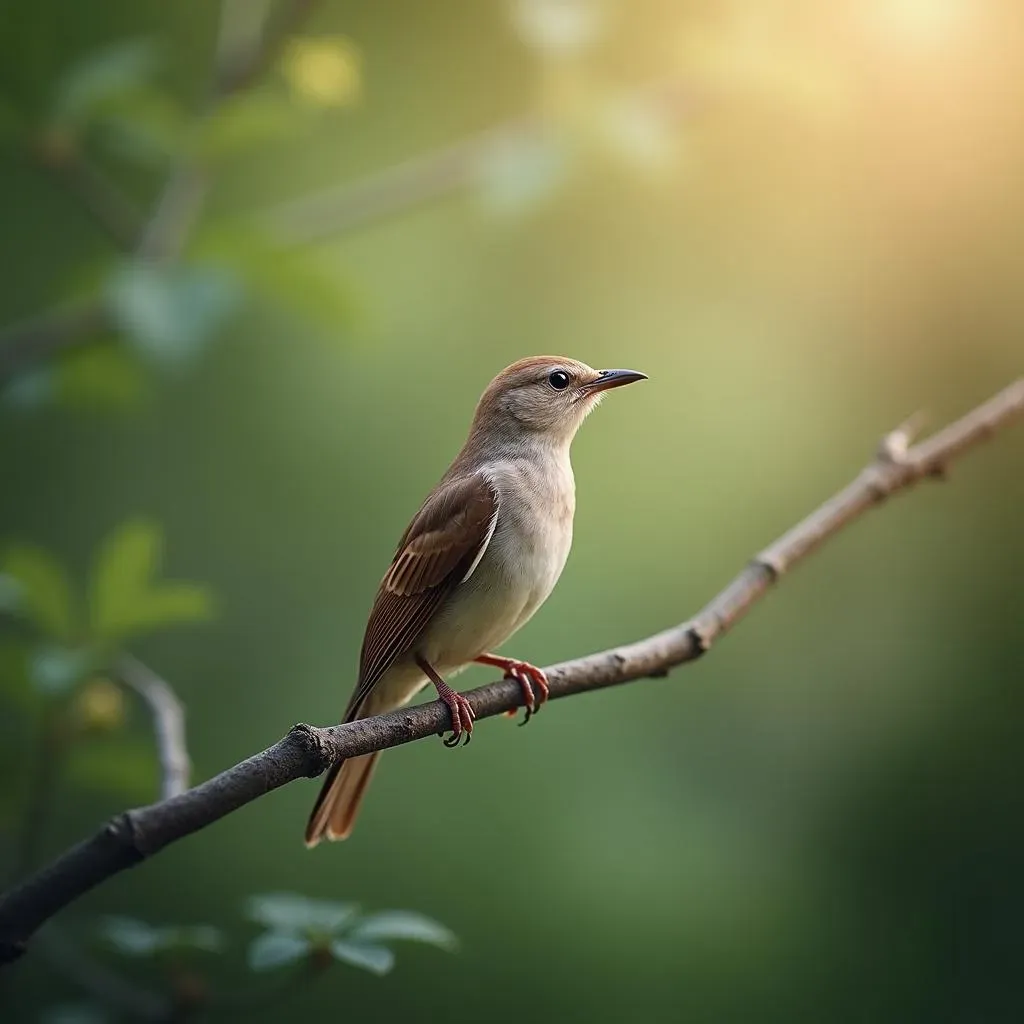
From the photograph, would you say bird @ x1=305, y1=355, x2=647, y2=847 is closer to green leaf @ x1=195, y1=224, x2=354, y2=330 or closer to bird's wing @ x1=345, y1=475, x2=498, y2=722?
bird's wing @ x1=345, y1=475, x2=498, y2=722

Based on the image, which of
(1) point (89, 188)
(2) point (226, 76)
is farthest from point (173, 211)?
(2) point (226, 76)

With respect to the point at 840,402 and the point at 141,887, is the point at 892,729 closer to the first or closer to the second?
the point at 840,402

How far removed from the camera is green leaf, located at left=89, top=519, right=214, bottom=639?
7.71 ft

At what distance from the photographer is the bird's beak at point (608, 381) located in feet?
8.39

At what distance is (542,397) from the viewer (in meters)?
2.66

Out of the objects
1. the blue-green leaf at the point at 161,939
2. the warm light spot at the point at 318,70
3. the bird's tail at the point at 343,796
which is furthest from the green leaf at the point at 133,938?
the warm light spot at the point at 318,70

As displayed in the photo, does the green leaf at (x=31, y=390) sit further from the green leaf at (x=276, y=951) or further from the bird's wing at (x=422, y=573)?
the green leaf at (x=276, y=951)

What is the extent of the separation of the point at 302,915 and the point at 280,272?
1184mm

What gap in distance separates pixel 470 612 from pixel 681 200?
2.91m

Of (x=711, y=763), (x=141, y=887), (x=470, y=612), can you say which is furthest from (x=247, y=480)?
(x=470, y=612)

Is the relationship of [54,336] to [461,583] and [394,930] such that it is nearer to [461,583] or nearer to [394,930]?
[461,583]

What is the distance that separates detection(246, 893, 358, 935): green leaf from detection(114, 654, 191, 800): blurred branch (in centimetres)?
25

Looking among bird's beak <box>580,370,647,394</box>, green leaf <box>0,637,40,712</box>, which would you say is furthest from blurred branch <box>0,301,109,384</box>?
bird's beak <box>580,370,647,394</box>

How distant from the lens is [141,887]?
4168 millimetres
